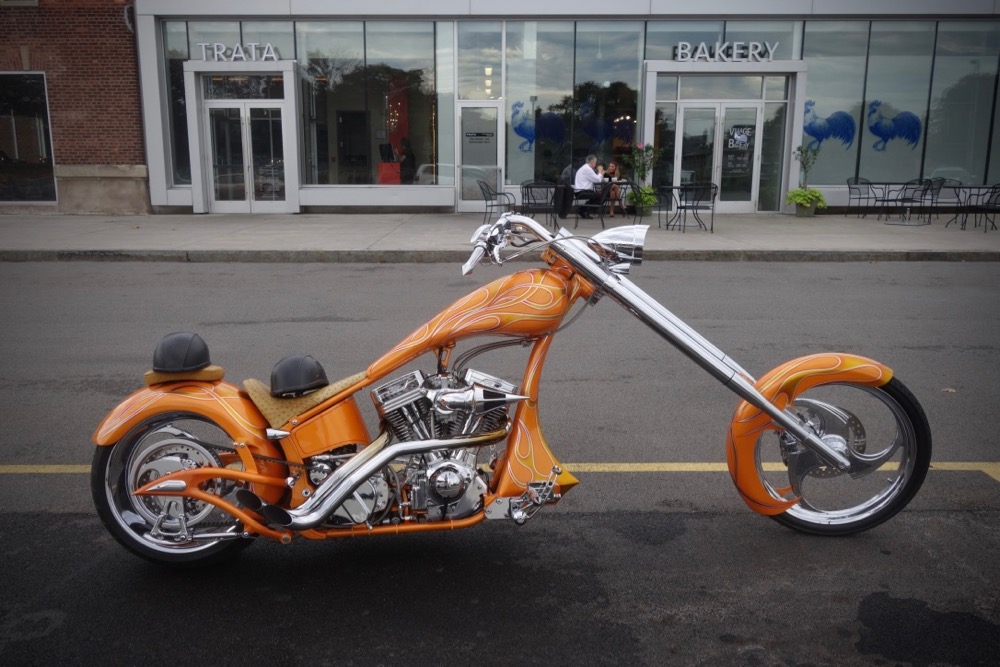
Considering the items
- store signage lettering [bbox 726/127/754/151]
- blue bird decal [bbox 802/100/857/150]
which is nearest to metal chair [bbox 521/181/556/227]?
store signage lettering [bbox 726/127/754/151]

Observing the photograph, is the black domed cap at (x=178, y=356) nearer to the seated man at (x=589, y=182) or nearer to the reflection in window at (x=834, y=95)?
the seated man at (x=589, y=182)

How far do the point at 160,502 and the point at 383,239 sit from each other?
1218 centimetres

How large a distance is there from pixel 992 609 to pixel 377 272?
10.0 m

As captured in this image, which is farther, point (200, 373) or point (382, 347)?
point (382, 347)

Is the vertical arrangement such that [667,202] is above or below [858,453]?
above

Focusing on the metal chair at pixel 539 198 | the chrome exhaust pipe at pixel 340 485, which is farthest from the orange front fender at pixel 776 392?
the metal chair at pixel 539 198

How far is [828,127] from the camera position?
21.4 metres

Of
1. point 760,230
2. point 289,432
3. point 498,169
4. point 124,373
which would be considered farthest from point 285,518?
point 498,169

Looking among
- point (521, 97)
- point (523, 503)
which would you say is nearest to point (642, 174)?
point (521, 97)

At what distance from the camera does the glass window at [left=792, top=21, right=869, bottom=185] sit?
20922mm

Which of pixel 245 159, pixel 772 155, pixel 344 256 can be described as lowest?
pixel 344 256

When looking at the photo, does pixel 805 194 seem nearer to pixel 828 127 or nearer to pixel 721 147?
pixel 828 127

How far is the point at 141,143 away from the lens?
20.6m

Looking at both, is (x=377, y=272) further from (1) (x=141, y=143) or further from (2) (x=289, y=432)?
(1) (x=141, y=143)
